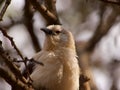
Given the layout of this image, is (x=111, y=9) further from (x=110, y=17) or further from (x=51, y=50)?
(x=51, y=50)

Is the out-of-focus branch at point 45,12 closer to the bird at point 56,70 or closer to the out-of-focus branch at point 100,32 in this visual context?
the bird at point 56,70

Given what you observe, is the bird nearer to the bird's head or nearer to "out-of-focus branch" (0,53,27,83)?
the bird's head

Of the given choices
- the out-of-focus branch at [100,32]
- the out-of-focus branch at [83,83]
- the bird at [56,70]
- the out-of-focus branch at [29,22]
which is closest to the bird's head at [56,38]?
the bird at [56,70]

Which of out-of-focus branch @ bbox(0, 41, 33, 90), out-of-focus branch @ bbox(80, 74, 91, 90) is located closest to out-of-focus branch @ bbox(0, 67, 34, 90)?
out-of-focus branch @ bbox(0, 41, 33, 90)

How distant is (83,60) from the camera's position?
5707mm

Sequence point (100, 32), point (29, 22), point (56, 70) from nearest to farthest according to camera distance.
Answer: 1. point (56, 70)
2. point (29, 22)
3. point (100, 32)

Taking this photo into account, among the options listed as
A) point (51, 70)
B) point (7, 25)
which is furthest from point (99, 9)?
point (51, 70)

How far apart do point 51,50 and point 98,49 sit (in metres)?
2.33

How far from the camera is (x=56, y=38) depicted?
16.2ft

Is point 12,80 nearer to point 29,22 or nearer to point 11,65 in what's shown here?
point 11,65

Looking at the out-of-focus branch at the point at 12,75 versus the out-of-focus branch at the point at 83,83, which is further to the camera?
the out-of-focus branch at the point at 83,83

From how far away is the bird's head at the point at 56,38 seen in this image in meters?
4.71

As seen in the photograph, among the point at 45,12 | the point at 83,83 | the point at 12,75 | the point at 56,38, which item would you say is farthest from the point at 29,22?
the point at 12,75

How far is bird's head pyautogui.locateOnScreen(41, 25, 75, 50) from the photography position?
4711mm
